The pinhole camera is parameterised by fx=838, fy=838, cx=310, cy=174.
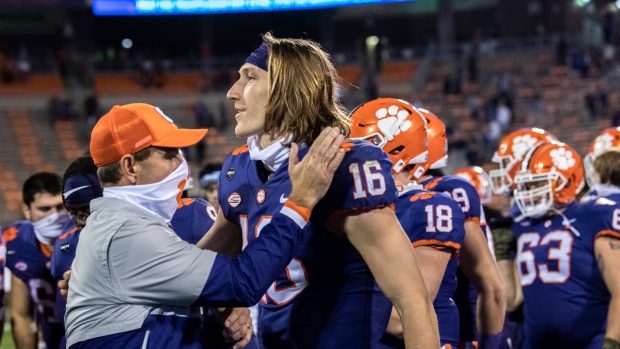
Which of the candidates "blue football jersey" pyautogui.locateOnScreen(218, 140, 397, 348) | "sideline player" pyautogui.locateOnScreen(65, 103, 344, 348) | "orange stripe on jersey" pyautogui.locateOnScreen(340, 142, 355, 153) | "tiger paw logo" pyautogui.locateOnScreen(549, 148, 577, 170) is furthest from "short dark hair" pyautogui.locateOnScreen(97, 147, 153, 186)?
"tiger paw logo" pyautogui.locateOnScreen(549, 148, 577, 170)

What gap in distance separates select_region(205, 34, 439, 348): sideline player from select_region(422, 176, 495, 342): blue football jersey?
1194mm

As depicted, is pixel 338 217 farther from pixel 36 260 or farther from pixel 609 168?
pixel 609 168

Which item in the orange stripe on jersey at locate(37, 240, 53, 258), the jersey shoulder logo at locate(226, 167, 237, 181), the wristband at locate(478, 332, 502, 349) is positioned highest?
the jersey shoulder logo at locate(226, 167, 237, 181)

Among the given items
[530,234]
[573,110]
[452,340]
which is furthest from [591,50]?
[452,340]

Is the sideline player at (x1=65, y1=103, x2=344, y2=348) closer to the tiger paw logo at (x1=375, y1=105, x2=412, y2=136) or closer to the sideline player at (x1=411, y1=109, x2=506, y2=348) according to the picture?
the tiger paw logo at (x1=375, y1=105, x2=412, y2=136)

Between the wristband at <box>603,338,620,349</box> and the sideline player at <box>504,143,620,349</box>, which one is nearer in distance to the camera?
the wristband at <box>603,338,620,349</box>

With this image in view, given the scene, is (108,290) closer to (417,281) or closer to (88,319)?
(88,319)

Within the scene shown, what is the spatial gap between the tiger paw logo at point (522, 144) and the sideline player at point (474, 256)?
1.61 metres

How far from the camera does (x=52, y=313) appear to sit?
496 cm

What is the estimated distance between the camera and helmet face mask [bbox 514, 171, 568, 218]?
4855 mm

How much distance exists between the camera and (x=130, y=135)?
2.82m

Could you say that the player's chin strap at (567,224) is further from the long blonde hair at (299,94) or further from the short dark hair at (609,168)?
the long blonde hair at (299,94)

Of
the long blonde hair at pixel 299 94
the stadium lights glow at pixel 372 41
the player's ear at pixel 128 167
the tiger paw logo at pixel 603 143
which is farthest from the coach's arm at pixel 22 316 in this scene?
the stadium lights glow at pixel 372 41

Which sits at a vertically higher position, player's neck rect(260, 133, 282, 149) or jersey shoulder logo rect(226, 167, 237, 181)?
player's neck rect(260, 133, 282, 149)
